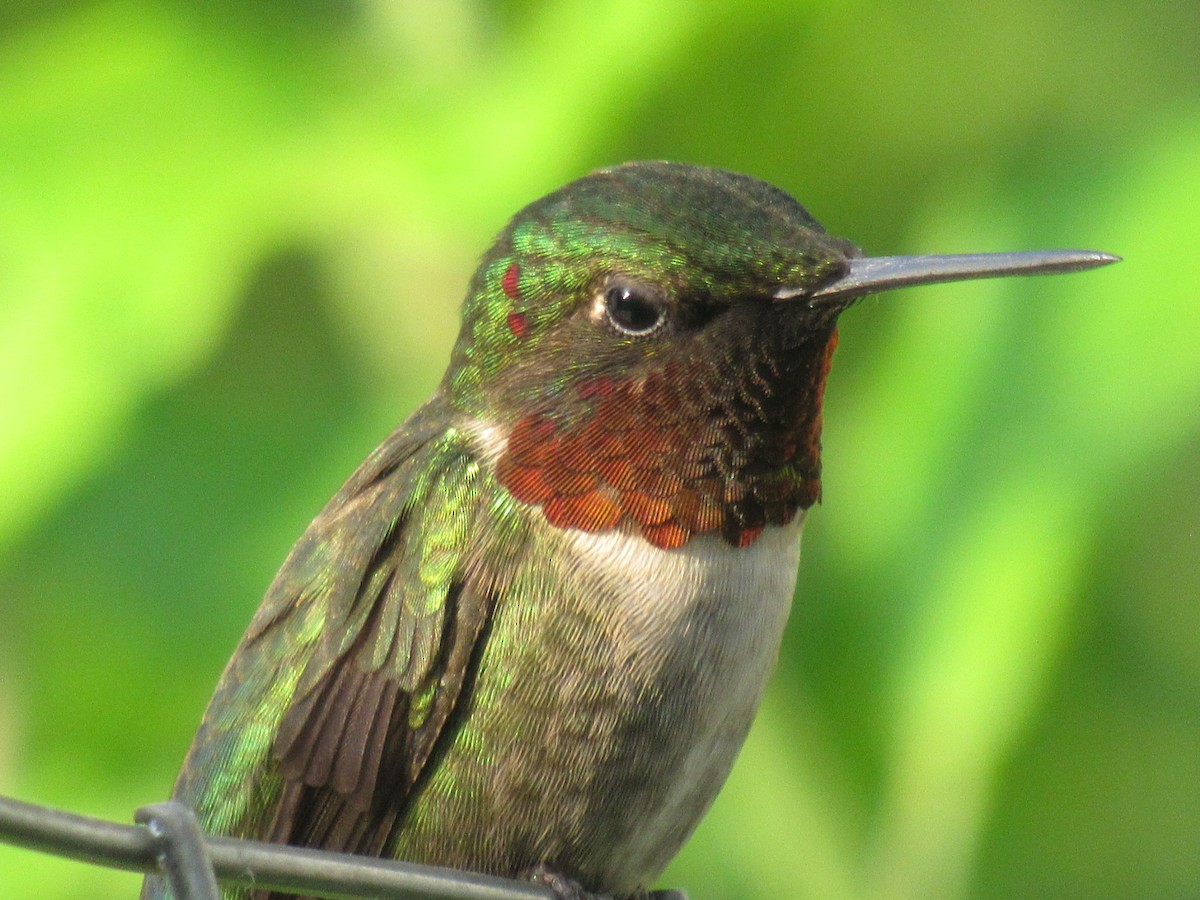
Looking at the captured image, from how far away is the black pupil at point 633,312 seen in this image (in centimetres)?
229

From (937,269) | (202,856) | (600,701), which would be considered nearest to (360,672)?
(600,701)

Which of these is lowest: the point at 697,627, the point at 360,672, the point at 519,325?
the point at 360,672

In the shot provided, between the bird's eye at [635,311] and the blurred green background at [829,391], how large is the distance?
1353 mm

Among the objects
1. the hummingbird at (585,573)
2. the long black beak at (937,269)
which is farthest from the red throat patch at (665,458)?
the long black beak at (937,269)

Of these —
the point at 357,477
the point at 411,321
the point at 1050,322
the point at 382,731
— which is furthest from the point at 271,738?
the point at 1050,322

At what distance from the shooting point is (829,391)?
152 inches

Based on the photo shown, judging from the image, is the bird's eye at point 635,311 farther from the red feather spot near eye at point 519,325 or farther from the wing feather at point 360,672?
the wing feather at point 360,672

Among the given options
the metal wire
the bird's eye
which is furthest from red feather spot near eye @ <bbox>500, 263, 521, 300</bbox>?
the metal wire

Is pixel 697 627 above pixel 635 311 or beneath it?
beneath

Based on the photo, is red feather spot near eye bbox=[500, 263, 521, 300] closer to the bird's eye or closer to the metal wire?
the bird's eye

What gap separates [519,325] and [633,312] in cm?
21

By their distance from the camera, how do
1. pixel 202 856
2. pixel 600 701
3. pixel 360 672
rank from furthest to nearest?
1. pixel 360 672
2. pixel 600 701
3. pixel 202 856

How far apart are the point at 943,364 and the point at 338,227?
136 cm

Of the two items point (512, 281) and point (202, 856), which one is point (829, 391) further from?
point (202, 856)
